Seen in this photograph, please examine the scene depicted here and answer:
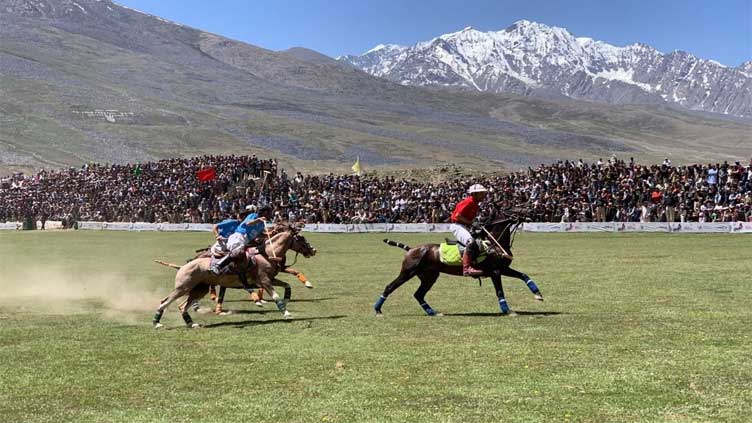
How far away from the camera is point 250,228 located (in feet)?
63.3

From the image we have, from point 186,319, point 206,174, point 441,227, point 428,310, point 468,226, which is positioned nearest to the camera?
point 186,319

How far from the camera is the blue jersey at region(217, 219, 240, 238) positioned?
1909cm

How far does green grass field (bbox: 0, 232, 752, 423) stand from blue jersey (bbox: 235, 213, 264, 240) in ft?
6.15

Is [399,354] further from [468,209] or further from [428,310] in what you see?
[468,209]

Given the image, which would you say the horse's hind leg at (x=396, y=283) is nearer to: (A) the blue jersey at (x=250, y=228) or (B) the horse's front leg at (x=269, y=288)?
(B) the horse's front leg at (x=269, y=288)

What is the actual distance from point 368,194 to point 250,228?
42.9 metres

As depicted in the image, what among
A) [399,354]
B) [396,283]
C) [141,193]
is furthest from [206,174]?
[399,354]

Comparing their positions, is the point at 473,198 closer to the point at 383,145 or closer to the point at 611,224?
the point at 611,224

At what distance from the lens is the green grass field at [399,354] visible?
32.9 feet

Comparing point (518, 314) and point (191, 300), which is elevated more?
point (518, 314)

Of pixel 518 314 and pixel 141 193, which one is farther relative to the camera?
pixel 141 193

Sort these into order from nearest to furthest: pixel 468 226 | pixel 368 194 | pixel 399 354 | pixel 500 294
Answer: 1. pixel 399 354
2. pixel 500 294
3. pixel 468 226
4. pixel 368 194

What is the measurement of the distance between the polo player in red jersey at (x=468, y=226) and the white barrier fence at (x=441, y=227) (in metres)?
28.9

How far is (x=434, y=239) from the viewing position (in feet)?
155
